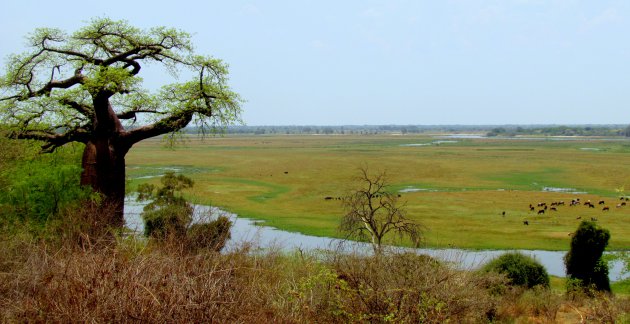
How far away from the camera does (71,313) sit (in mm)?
7164

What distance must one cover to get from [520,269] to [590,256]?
11.6 feet

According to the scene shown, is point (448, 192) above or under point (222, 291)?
under

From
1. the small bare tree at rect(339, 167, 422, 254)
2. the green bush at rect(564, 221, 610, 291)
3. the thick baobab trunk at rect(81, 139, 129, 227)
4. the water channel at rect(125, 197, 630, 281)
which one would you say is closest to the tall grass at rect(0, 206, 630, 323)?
the thick baobab trunk at rect(81, 139, 129, 227)

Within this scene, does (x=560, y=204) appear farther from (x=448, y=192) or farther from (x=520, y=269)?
(x=520, y=269)

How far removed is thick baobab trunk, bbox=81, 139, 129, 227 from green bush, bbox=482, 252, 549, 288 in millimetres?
13800

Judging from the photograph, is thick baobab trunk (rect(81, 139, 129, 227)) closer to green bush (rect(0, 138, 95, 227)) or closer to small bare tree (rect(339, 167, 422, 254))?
green bush (rect(0, 138, 95, 227))

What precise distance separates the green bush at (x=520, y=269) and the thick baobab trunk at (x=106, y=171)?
13.8 metres

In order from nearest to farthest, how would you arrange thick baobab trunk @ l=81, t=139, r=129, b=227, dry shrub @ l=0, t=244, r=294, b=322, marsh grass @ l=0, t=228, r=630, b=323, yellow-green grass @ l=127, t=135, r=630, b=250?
dry shrub @ l=0, t=244, r=294, b=322, marsh grass @ l=0, t=228, r=630, b=323, thick baobab trunk @ l=81, t=139, r=129, b=227, yellow-green grass @ l=127, t=135, r=630, b=250

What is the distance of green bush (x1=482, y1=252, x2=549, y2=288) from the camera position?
67.7 feet

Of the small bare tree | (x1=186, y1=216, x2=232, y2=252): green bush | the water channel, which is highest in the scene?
(x1=186, y1=216, x2=232, y2=252): green bush

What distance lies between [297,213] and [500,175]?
118 ft

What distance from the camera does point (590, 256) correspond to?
2212 cm

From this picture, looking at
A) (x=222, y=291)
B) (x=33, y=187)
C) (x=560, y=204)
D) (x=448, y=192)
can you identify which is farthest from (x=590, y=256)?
(x=448, y=192)

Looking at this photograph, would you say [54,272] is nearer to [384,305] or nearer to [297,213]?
[384,305]
